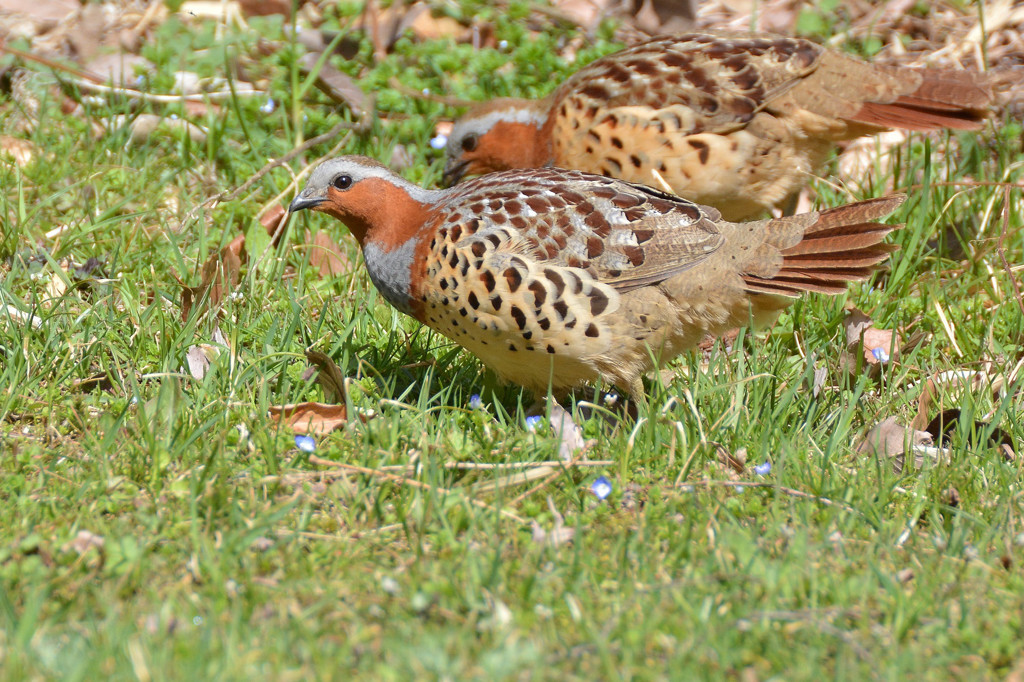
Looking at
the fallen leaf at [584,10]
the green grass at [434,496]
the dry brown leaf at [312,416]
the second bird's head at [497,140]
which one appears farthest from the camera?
the fallen leaf at [584,10]

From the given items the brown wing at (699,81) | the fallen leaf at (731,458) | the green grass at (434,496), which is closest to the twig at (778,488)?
the green grass at (434,496)

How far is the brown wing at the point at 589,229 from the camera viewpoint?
13.4ft

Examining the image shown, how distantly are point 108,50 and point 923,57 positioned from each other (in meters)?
5.90

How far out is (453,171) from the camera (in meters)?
6.48

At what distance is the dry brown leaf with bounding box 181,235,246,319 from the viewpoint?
15.8 ft

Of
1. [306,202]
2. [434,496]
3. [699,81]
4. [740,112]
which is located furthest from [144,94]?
[434,496]

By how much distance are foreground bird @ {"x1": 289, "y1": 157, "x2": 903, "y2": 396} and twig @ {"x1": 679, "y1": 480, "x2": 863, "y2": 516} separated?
70 centimetres

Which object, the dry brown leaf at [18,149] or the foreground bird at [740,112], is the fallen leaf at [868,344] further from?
the dry brown leaf at [18,149]

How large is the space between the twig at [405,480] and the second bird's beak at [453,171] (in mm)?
3168

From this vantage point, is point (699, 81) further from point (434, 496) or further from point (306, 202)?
point (434, 496)

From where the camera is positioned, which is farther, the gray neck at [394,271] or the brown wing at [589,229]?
the gray neck at [394,271]

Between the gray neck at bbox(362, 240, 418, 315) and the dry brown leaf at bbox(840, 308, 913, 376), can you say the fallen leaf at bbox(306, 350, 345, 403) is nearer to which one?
the gray neck at bbox(362, 240, 418, 315)

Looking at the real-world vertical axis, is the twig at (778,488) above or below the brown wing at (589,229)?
below

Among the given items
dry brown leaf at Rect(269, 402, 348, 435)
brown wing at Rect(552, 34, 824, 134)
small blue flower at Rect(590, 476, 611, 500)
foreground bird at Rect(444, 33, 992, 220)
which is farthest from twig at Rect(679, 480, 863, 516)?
brown wing at Rect(552, 34, 824, 134)
